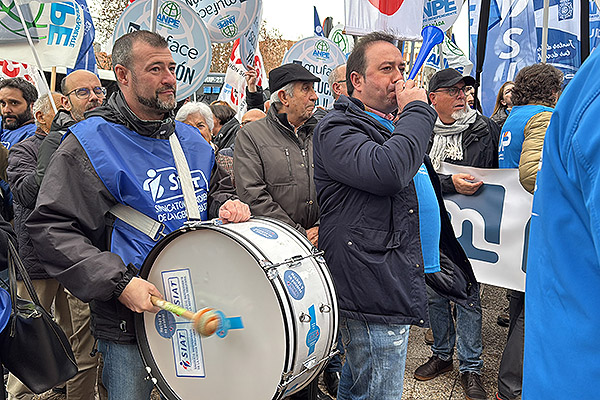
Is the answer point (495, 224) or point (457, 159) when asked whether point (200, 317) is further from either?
point (457, 159)

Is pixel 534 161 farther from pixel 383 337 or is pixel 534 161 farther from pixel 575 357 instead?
pixel 575 357

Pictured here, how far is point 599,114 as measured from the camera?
2.56 ft

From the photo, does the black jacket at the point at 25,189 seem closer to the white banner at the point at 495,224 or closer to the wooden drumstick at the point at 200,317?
the wooden drumstick at the point at 200,317

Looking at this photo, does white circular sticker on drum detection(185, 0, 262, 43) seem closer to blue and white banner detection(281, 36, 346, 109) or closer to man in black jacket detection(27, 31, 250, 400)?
blue and white banner detection(281, 36, 346, 109)

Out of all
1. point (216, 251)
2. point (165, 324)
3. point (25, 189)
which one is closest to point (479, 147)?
point (216, 251)

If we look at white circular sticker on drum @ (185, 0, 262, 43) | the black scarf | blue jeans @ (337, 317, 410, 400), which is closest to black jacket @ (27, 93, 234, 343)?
the black scarf

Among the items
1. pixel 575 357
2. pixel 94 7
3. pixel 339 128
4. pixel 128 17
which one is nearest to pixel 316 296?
pixel 339 128

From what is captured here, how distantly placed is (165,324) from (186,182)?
587 millimetres

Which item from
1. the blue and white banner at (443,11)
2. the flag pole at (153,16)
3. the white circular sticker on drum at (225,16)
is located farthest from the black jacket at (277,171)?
the blue and white banner at (443,11)

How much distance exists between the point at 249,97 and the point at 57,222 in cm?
370

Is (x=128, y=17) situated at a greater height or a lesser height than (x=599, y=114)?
greater

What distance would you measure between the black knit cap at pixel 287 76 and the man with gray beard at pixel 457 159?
1234mm

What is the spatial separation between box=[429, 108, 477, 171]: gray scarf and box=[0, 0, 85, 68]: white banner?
339 cm

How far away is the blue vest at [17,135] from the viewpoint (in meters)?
4.29
